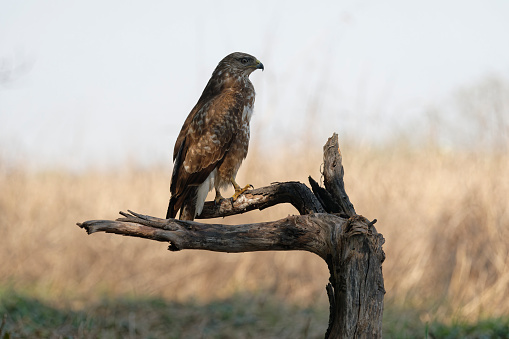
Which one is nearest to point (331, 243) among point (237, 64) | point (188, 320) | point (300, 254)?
point (237, 64)

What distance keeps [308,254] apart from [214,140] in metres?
3.27

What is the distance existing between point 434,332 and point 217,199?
2441 mm

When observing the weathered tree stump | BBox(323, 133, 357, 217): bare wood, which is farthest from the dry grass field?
the weathered tree stump

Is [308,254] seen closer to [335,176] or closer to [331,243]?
[335,176]

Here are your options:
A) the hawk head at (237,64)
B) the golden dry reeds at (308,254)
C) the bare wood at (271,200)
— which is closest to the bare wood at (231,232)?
the bare wood at (271,200)

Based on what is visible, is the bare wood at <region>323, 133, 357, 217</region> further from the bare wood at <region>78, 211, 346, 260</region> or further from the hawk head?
the hawk head

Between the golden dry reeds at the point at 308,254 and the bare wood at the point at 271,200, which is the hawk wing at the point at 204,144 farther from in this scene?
the golden dry reeds at the point at 308,254

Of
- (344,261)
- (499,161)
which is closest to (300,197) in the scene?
(344,261)

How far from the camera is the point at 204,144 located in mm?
3967

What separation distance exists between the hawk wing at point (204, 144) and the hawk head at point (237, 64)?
23cm

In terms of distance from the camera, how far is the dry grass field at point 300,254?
21.6 ft

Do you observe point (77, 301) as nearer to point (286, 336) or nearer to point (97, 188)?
point (97, 188)

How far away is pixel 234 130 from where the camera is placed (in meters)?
4.03

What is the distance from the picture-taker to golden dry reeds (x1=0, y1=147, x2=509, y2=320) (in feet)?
21.8
